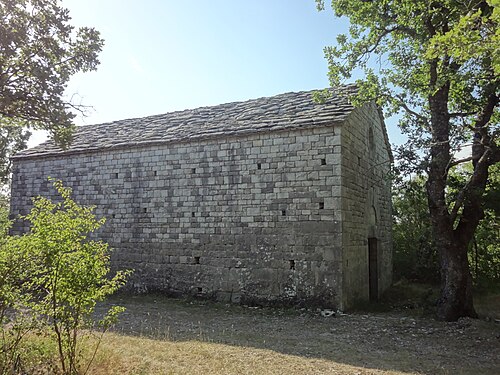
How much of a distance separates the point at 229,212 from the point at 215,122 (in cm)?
314

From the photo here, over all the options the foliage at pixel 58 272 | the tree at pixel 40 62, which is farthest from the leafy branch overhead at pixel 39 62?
the foliage at pixel 58 272

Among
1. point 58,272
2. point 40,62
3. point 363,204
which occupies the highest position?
point 40,62

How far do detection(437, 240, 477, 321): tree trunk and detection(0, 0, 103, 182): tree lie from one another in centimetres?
823

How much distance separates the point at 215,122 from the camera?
12398 millimetres

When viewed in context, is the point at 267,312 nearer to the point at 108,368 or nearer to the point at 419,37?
the point at 108,368

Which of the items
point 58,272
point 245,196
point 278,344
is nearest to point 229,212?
point 245,196

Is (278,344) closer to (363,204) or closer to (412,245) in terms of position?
(363,204)

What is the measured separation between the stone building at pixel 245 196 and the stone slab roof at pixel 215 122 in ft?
0.18

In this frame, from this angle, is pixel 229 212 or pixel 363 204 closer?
pixel 229 212

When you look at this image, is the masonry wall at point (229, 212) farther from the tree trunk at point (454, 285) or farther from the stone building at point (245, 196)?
the tree trunk at point (454, 285)

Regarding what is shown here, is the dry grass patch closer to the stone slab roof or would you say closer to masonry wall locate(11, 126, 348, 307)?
masonry wall locate(11, 126, 348, 307)

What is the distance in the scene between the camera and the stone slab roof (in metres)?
10.7

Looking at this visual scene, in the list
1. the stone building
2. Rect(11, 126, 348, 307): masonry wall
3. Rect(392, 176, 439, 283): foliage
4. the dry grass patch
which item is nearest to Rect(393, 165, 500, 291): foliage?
Rect(392, 176, 439, 283): foliage

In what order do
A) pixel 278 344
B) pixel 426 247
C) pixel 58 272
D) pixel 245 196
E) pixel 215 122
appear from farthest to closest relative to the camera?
pixel 426 247, pixel 215 122, pixel 245 196, pixel 278 344, pixel 58 272
